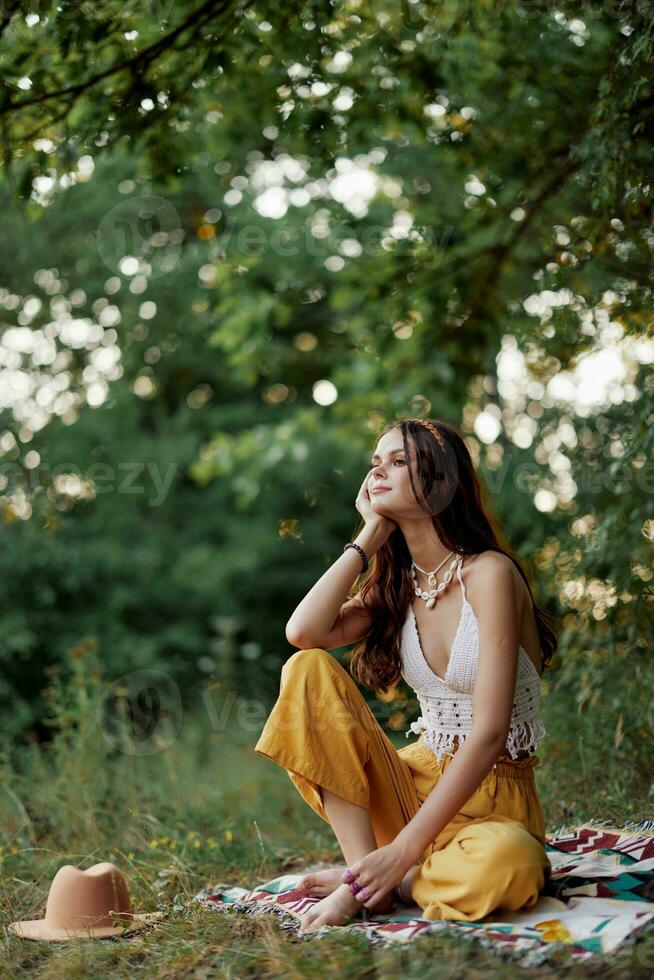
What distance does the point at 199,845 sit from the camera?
137 inches

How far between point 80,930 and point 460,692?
1189 millimetres

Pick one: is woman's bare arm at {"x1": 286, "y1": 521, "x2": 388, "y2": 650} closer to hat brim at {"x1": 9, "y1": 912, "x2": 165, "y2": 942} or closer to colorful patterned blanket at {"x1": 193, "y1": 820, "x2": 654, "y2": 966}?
colorful patterned blanket at {"x1": 193, "y1": 820, "x2": 654, "y2": 966}

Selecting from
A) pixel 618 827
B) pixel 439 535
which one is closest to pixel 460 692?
pixel 439 535

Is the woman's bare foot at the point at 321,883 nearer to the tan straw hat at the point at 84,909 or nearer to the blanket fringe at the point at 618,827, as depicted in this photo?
the tan straw hat at the point at 84,909

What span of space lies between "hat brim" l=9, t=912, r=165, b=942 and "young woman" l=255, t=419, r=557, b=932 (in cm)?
49

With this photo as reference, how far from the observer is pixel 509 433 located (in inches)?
263

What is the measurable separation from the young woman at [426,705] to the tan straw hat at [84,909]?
556mm

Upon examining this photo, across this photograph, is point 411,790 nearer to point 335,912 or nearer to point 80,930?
point 335,912

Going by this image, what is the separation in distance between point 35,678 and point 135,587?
3.64 ft

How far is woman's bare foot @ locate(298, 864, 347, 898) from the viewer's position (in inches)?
101

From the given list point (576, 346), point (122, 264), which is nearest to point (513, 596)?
point (576, 346)

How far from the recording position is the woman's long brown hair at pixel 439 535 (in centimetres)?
259

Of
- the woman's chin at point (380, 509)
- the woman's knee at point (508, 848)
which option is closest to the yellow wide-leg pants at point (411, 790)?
the woman's knee at point (508, 848)

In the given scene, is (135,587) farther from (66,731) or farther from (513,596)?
(513,596)
